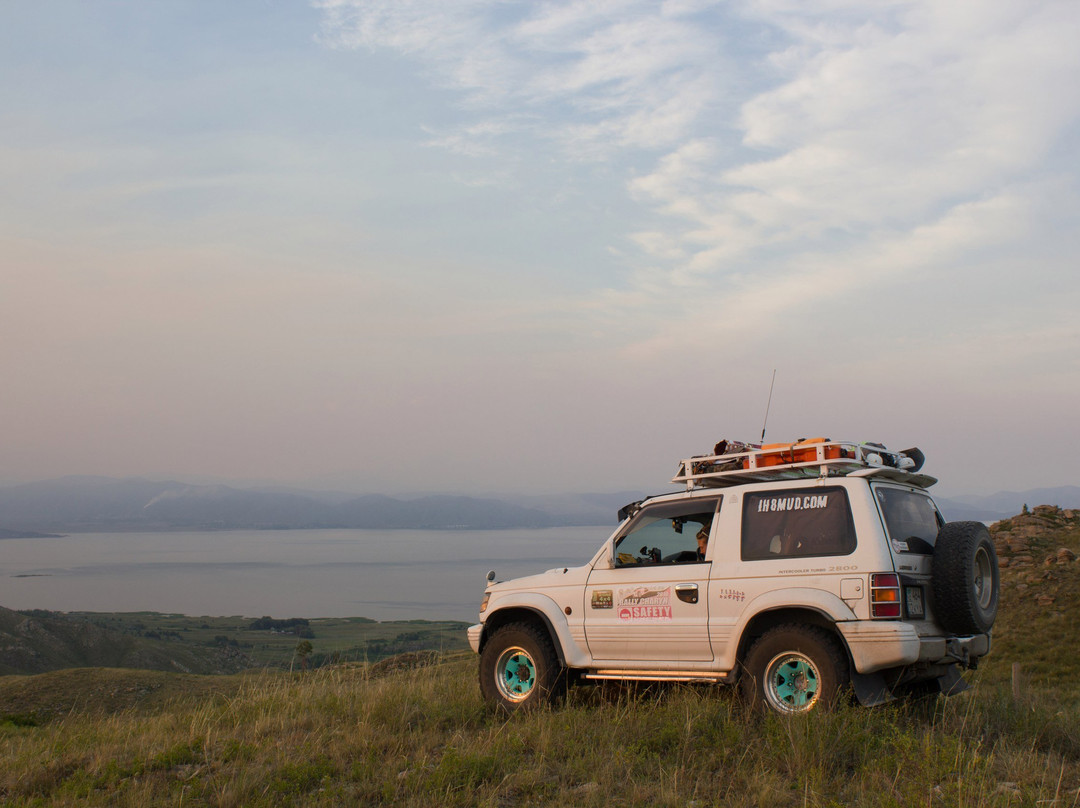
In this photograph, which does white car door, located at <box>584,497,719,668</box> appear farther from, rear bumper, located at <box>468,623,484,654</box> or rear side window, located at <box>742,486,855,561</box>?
rear bumper, located at <box>468,623,484,654</box>

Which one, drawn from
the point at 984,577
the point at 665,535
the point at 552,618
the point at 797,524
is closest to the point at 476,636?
the point at 552,618

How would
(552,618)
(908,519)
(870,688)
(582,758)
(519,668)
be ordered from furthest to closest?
(519,668), (552,618), (908,519), (870,688), (582,758)

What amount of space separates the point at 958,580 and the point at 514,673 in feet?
13.8

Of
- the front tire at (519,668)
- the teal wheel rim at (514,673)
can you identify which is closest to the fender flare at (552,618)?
the front tire at (519,668)

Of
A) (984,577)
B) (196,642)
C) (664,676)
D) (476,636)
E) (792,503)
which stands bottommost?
(196,642)

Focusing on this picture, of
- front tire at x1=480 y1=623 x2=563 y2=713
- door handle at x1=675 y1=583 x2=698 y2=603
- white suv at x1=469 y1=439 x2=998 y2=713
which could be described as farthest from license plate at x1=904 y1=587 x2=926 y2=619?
front tire at x1=480 y1=623 x2=563 y2=713

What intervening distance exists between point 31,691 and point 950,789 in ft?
157

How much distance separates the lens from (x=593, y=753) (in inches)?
250

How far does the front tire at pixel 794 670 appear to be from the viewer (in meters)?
6.57

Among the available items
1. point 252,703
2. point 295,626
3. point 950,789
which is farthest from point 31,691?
point 295,626

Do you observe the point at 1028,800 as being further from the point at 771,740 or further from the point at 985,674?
the point at 985,674

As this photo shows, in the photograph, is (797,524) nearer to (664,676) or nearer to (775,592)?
(775,592)

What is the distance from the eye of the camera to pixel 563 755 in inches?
256

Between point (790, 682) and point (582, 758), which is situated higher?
point (790, 682)
